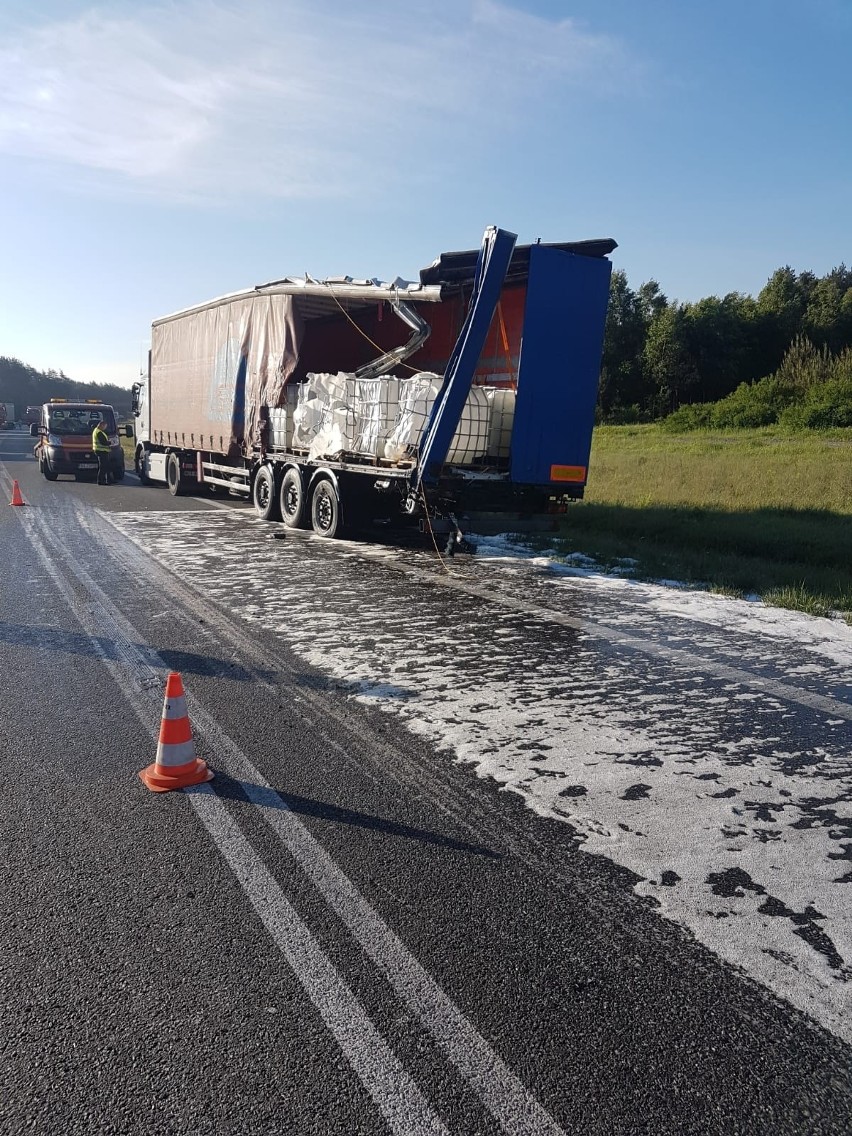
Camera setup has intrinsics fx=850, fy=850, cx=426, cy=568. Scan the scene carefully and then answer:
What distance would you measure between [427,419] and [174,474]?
37.2 ft

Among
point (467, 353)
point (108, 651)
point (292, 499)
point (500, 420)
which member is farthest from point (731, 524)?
point (108, 651)

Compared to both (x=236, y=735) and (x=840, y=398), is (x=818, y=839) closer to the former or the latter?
(x=236, y=735)

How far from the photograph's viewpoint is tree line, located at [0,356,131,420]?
14188 cm

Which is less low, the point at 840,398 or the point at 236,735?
the point at 840,398

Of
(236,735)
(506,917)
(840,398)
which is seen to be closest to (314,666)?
(236,735)

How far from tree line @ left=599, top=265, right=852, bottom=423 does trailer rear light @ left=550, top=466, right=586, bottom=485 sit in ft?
137

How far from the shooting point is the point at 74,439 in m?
22.5

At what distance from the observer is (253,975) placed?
2.67m

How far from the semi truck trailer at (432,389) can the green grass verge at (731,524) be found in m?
1.88

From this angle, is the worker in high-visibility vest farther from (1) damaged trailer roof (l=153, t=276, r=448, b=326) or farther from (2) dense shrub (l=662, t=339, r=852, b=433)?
(2) dense shrub (l=662, t=339, r=852, b=433)

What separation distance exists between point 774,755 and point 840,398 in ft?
115

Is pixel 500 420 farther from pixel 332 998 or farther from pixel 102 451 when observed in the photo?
pixel 102 451

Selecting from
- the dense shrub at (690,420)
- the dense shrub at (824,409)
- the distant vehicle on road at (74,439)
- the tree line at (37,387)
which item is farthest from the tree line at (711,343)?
the tree line at (37,387)

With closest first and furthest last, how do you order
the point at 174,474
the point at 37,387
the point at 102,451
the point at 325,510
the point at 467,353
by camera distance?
the point at 467,353 < the point at 325,510 < the point at 174,474 < the point at 102,451 < the point at 37,387
